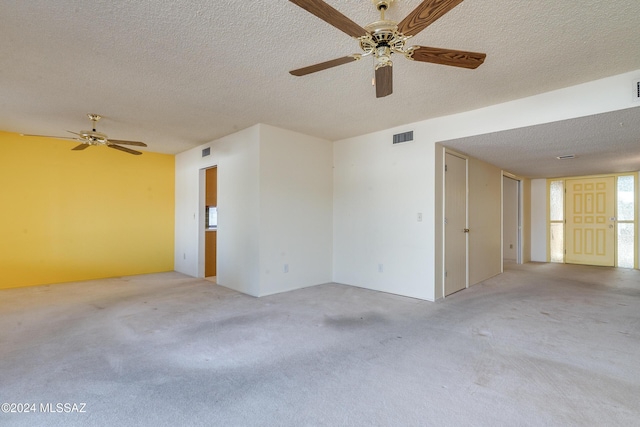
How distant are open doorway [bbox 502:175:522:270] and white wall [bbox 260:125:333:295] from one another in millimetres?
5203

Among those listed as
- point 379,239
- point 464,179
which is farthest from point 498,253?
point 379,239

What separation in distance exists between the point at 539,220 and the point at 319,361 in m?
8.29

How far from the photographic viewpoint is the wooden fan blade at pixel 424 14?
5.15ft

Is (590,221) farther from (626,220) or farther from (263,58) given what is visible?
(263,58)

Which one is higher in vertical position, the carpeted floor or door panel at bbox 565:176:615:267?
door panel at bbox 565:176:615:267

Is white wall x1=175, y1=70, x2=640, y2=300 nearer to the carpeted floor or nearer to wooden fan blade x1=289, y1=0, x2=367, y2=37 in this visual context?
the carpeted floor

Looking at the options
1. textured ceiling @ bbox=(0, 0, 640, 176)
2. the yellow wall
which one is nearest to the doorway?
the yellow wall

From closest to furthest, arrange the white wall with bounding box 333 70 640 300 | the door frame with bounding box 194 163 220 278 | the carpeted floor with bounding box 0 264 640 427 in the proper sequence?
the carpeted floor with bounding box 0 264 640 427 → the white wall with bounding box 333 70 640 300 → the door frame with bounding box 194 163 220 278

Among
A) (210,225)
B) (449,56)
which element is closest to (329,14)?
(449,56)

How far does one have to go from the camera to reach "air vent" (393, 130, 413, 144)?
4559 mm

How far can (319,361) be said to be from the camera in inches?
98.2

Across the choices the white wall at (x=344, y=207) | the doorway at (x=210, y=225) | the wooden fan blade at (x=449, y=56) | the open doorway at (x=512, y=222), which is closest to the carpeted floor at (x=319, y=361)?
the white wall at (x=344, y=207)

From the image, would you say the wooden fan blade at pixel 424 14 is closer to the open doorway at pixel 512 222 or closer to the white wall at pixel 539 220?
the open doorway at pixel 512 222

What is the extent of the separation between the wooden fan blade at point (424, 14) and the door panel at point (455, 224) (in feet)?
10.2
